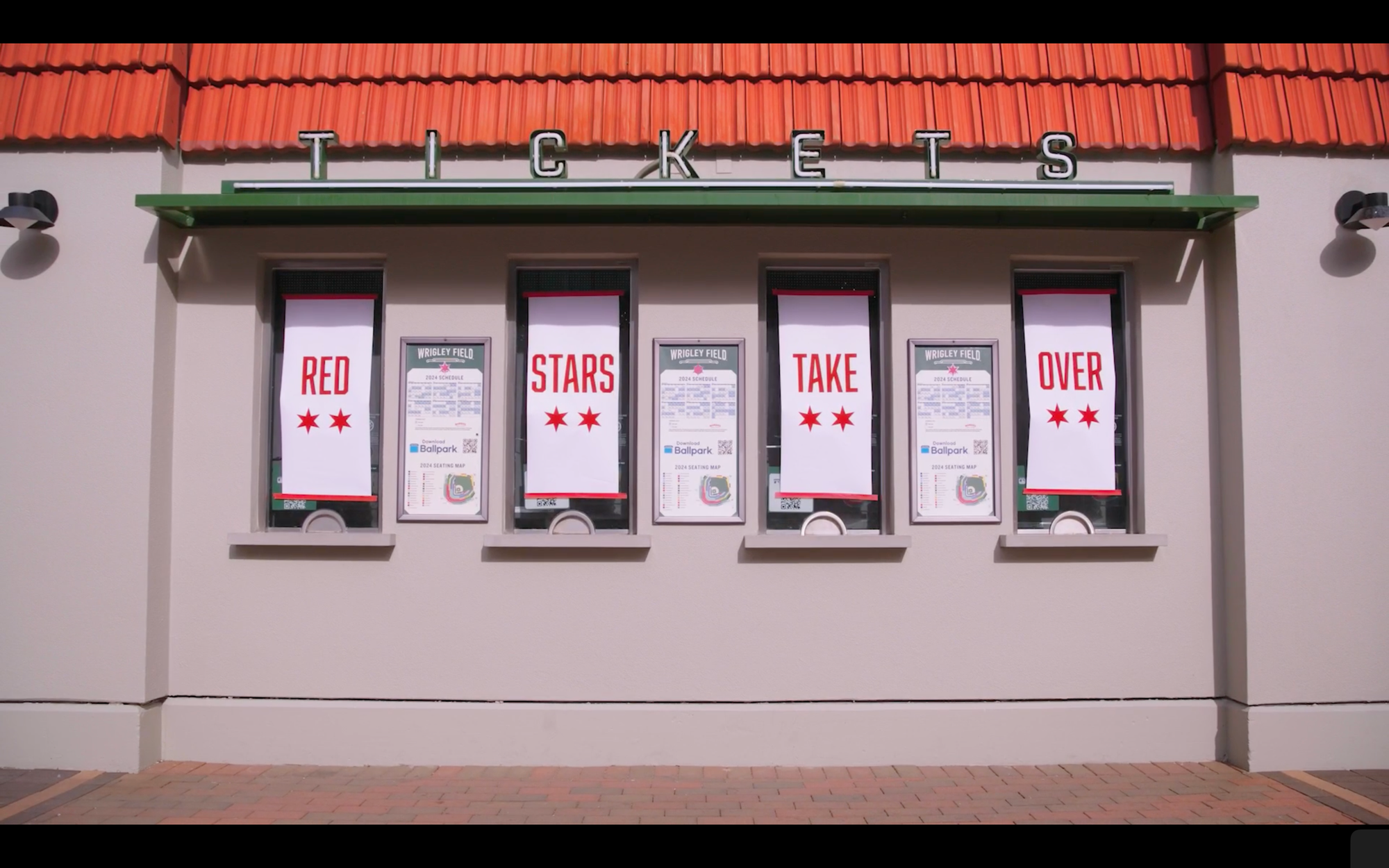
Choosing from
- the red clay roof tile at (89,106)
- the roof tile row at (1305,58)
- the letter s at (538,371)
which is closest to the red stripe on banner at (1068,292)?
the roof tile row at (1305,58)

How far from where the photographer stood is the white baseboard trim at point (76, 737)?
6.09m

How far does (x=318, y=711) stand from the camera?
6.25 metres

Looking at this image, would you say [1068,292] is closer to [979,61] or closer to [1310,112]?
[979,61]

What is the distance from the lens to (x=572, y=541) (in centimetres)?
625

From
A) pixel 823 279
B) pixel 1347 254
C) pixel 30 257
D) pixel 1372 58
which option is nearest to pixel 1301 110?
pixel 1372 58

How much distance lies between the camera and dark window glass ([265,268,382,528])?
657 cm

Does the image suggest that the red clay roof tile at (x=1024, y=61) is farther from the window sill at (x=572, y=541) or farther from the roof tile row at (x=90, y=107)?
the roof tile row at (x=90, y=107)

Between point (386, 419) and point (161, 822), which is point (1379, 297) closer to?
point (386, 419)

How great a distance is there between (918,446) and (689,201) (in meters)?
2.23

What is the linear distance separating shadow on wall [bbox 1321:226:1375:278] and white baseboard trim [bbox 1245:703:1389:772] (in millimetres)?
2867

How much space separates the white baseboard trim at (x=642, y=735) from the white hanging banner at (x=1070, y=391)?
1.55 m

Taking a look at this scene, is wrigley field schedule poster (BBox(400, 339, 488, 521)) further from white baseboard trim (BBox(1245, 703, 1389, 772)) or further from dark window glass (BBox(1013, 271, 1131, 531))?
white baseboard trim (BBox(1245, 703, 1389, 772))

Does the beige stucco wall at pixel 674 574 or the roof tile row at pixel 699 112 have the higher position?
the roof tile row at pixel 699 112

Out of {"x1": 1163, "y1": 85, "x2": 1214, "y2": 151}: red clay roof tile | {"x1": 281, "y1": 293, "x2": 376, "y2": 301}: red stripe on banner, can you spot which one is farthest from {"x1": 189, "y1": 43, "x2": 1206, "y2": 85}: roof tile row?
{"x1": 281, "y1": 293, "x2": 376, "y2": 301}: red stripe on banner
